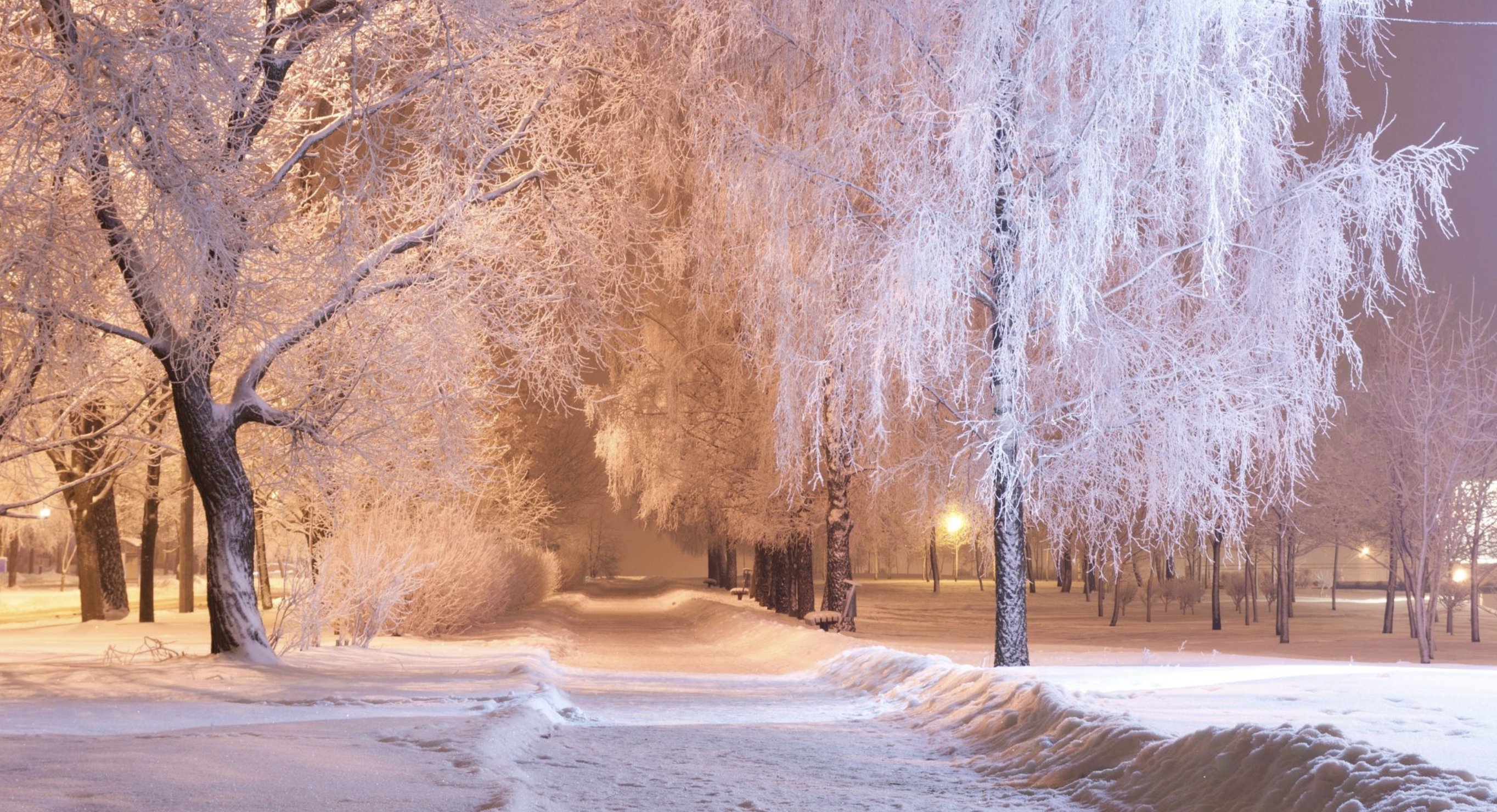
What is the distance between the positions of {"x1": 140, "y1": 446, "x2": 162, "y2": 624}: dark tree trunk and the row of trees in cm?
833

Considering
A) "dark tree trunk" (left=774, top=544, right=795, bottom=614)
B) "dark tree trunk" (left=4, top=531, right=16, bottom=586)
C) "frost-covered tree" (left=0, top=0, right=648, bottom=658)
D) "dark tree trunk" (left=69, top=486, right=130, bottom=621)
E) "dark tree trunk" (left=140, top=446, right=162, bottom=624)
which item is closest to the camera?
"frost-covered tree" (left=0, top=0, right=648, bottom=658)

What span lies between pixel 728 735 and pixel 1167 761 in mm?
3380

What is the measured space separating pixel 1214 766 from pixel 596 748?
12.8 feet

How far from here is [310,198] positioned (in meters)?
11.9

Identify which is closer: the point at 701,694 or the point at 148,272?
the point at 148,272

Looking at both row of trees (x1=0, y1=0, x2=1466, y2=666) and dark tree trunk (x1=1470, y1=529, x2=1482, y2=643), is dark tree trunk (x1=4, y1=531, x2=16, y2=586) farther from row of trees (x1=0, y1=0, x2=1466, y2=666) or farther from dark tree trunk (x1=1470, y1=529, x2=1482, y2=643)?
dark tree trunk (x1=1470, y1=529, x2=1482, y2=643)

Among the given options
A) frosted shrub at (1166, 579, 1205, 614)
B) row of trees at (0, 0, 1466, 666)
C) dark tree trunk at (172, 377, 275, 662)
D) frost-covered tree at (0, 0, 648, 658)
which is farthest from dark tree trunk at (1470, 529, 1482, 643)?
dark tree trunk at (172, 377, 275, 662)

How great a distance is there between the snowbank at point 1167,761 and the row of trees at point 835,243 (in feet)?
9.30

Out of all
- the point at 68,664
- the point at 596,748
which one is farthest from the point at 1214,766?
the point at 68,664

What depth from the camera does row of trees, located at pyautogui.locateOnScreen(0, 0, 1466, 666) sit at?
10266mm

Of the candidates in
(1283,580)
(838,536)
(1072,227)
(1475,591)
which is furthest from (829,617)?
(1475,591)

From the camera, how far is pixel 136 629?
1841 cm

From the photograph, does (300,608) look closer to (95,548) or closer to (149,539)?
(149,539)

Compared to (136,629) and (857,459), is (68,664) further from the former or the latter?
(857,459)
